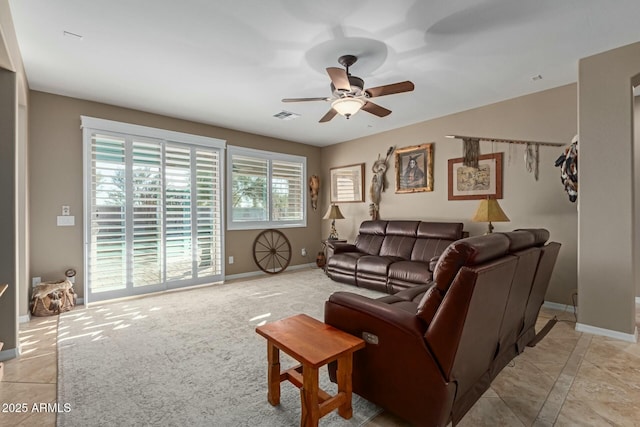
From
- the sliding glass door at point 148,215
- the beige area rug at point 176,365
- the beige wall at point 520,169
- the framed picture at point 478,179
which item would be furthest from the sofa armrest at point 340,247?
the sliding glass door at point 148,215

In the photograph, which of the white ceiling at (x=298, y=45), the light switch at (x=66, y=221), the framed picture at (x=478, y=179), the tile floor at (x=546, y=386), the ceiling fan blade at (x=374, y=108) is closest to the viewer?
the tile floor at (x=546, y=386)

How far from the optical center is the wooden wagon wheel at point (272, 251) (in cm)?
589

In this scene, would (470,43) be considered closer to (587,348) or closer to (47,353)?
(587,348)

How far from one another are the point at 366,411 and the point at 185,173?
14.1 ft

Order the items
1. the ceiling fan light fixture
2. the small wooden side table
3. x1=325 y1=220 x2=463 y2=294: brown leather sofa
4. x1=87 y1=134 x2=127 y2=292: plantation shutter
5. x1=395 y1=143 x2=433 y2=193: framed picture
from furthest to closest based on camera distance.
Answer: x1=395 y1=143 x2=433 y2=193: framed picture < x1=325 y1=220 x2=463 y2=294: brown leather sofa < x1=87 y1=134 x2=127 y2=292: plantation shutter < the ceiling fan light fixture < the small wooden side table

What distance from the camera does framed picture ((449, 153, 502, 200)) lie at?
4293 millimetres

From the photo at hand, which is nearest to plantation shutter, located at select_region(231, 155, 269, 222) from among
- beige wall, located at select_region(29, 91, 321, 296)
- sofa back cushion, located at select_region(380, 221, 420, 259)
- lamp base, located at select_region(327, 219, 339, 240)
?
lamp base, located at select_region(327, 219, 339, 240)

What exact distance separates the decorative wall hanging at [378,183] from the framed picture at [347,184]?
0.30 m

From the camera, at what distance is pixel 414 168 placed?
17.3 ft

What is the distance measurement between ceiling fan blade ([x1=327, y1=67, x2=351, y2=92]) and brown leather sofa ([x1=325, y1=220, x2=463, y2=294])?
2.45 m

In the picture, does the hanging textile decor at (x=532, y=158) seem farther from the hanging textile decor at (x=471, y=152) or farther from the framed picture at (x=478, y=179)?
the hanging textile decor at (x=471, y=152)

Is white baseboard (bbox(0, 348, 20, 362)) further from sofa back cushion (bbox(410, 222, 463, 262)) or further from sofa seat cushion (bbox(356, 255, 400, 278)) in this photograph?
sofa back cushion (bbox(410, 222, 463, 262))

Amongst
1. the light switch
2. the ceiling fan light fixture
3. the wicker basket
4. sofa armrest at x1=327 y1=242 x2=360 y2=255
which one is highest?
the ceiling fan light fixture

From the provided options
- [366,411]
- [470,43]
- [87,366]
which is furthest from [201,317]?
[470,43]
